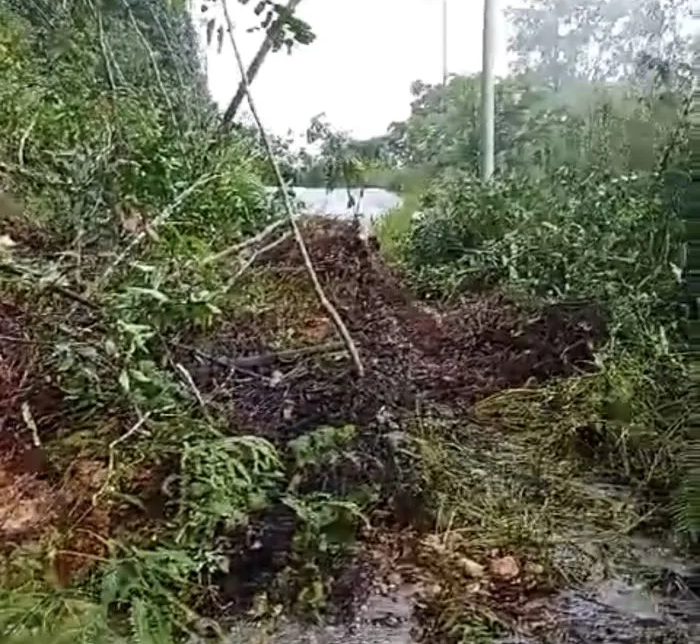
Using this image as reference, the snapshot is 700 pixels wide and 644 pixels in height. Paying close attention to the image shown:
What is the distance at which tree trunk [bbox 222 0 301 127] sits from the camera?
98cm

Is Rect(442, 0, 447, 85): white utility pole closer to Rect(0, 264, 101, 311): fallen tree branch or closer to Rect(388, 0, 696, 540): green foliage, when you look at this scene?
Rect(388, 0, 696, 540): green foliage

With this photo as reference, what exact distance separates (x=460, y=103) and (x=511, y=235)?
0.47 ft

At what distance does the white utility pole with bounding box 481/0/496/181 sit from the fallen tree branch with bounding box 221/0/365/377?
20 cm

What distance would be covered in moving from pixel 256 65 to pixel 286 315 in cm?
26

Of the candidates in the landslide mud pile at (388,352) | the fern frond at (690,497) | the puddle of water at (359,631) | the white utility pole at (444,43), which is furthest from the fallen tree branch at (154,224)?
the fern frond at (690,497)

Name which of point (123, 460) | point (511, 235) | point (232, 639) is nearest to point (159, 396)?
point (123, 460)

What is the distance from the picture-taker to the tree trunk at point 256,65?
980 mm

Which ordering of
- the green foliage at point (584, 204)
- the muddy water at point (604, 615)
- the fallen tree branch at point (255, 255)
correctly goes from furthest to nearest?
the fallen tree branch at point (255, 255) → the green foliage at point (584, 204) → the muddy water at point (604, 615)

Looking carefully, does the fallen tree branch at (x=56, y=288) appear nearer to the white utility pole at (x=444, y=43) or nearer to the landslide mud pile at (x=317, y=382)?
the landslide mud pile at (x=317, y=382)

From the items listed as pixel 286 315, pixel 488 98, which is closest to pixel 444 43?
pixel 488 98

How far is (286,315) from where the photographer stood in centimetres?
97

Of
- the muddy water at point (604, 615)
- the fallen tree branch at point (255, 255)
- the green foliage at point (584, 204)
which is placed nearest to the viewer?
the muddy water at point (604, 615)

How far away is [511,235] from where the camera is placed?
3.26 feet

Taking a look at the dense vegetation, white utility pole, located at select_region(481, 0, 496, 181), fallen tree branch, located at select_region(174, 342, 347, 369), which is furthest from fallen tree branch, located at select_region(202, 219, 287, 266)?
white utility pole, located at select_region(481, 0, 496, 181)
